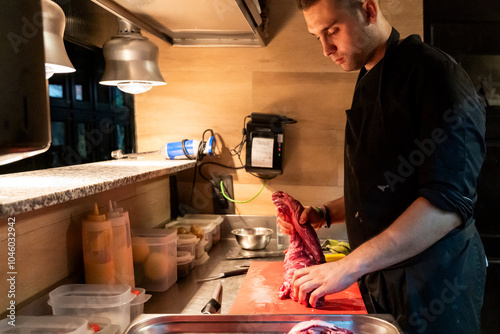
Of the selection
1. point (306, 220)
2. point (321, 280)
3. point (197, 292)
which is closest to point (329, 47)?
point (306, 220)

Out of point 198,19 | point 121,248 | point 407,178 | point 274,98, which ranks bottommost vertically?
point 121,248

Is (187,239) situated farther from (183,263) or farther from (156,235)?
Answer: (156,235)

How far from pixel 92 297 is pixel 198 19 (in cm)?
135

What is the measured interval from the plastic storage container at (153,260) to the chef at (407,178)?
Answer: 1.84 feet

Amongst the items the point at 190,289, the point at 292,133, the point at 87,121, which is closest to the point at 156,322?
the point at 190,289

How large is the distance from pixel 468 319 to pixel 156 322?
3.25 feet

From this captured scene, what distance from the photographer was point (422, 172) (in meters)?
1.33

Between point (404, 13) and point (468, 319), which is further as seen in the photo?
point (404, 13)

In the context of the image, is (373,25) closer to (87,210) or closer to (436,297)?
(436,297)

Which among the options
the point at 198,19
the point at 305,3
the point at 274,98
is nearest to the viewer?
the point at 305,3

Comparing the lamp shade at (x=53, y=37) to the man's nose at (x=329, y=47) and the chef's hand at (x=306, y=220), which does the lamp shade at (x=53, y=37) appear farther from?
the chef's hand at (x=306, y=220)

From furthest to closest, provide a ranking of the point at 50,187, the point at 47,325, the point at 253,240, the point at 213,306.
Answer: the point at 253,240 < the point at 213,306 < the point at 50,187 < the point at 47,325

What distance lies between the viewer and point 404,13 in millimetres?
2533

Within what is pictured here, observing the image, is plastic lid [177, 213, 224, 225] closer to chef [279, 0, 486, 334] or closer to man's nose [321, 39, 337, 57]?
chef [279, 0, 486, 334]
